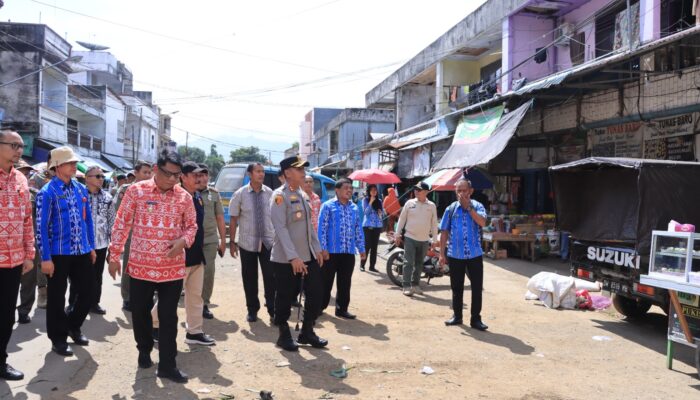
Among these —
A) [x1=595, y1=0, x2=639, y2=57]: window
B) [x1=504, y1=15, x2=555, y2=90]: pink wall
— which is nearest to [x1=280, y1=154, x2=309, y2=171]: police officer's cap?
[x1=595, y1=0, x2=639, y2=57]: window

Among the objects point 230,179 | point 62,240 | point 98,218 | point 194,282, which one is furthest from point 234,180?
point 62,240

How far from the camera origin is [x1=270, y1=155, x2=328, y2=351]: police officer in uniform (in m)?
5.01

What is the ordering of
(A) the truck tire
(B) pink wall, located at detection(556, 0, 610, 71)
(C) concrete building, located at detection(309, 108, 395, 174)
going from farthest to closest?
(C) concrete building, located at detection(309, 108, 395, 174)
(B) pink wall, located at detection(556, 0, 610, 71)
(A) the truck tire

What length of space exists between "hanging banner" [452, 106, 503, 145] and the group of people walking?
6.28m

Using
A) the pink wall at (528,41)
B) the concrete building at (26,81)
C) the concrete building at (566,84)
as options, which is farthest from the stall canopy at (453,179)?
the concrete building at (26,81)

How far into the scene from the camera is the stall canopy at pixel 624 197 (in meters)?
5.76

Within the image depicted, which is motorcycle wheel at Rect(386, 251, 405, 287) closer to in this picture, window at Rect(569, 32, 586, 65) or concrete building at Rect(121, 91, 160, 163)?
window at Rect(569, 32, 586, 65)

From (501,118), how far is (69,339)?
32.4 feet

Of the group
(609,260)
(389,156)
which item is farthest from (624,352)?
(389,156)

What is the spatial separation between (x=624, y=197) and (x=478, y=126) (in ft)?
22.5

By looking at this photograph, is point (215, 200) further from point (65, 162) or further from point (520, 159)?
point (520, 159)

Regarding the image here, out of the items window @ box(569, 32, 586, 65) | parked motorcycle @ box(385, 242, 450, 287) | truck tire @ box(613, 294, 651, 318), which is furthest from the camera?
window @ box(569, 32, 586, 65)

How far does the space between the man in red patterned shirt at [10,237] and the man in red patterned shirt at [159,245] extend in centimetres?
73

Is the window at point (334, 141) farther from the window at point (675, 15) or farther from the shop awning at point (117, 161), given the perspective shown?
the window at point (675, 15)
